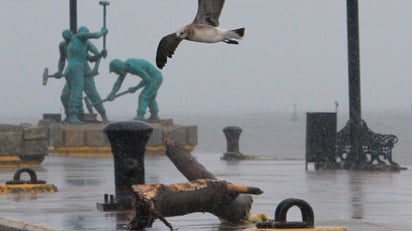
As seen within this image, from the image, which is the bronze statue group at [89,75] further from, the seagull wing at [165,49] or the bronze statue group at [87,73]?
the seagull wing at [165,49]

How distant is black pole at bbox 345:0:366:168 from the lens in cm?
2919

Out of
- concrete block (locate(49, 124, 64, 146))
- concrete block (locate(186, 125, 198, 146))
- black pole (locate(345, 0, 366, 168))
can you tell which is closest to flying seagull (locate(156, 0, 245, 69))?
black pole (locate(345, 0, 366, 168))

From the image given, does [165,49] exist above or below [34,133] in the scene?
above

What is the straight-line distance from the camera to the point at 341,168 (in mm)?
29453

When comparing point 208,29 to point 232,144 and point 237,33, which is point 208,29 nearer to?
point 237,33

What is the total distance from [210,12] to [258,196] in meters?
9.82

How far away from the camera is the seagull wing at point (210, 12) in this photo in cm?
1143

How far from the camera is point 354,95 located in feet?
96.5

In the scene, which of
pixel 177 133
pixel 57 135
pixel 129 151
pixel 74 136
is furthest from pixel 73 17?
pixel 129 151

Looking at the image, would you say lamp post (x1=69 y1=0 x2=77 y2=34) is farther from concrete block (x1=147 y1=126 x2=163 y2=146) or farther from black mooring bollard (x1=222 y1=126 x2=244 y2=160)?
black mooring bollard (x1=222 y1=126 x2=244 y2=160)

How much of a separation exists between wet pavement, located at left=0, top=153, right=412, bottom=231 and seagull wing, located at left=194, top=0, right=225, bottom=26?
15.4ft

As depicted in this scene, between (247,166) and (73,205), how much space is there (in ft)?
43.8

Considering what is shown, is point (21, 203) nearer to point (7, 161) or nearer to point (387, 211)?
point (387, 211)

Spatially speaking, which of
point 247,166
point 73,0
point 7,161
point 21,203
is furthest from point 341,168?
point 73,0
